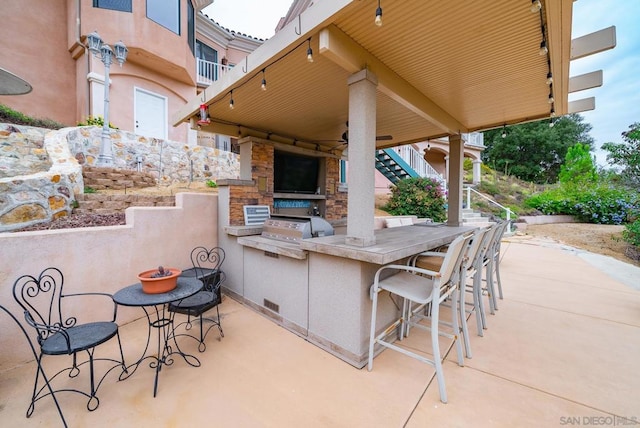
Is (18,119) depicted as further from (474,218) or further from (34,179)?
(474,218)

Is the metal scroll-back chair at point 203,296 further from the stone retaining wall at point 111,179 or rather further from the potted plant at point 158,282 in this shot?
the stone retaining wall at point 111,179

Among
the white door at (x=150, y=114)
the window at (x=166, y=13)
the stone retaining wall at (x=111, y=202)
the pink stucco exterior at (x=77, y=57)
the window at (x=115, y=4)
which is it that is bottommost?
the stone retaining wall at (x=111, y=202)

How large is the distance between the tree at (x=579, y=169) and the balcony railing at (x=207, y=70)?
1707 cm

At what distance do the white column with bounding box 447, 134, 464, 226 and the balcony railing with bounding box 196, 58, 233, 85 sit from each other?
9818 mm

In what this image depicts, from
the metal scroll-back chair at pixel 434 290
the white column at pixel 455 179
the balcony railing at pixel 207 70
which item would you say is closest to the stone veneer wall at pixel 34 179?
the metal scroll-back chair at pixel 434 290

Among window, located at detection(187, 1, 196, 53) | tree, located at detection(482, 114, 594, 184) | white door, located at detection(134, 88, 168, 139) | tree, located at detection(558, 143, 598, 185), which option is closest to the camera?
white door, located at detection(134, 88, 168, 139)

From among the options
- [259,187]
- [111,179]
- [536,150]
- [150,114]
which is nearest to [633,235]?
[259,187]

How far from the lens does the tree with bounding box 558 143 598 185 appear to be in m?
12.4

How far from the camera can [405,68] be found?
9.65ft

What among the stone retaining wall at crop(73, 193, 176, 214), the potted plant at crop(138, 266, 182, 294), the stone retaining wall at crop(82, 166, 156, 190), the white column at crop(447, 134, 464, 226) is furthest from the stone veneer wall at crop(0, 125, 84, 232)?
the white column at crop(447, 134, 464, 226)

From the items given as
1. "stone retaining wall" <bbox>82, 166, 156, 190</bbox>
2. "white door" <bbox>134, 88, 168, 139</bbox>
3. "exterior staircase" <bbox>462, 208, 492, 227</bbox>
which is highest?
"white door" <bbox>134, 88, 168, 139</bbox>

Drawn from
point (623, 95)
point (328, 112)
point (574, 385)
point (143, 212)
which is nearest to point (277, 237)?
point (143, 212)

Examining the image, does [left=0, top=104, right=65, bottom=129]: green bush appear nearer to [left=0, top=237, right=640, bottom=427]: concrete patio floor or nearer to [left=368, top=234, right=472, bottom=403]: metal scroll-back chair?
[left=0, top=237, right=640, bottom=427]: concrete patio floor

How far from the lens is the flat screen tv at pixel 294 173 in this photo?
533 cm
